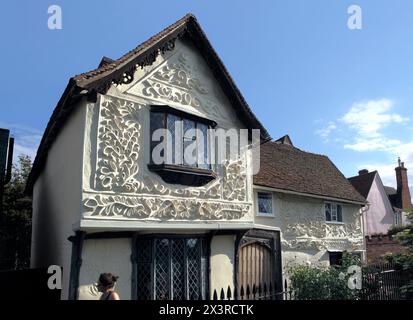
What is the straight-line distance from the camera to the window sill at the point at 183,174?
400 inches

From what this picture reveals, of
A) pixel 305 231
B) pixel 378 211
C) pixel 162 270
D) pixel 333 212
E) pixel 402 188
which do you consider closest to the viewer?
pixel 162 270

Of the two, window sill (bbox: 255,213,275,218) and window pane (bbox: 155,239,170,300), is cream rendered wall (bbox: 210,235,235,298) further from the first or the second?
window sill (bbox: 255,213,275,218)

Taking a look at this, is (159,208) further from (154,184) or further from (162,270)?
(162,270)

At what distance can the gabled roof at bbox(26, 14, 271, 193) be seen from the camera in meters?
9.42

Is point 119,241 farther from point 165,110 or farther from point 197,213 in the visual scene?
point 165,110

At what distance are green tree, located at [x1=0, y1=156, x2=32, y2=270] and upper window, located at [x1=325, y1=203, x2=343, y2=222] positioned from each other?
14834 mm

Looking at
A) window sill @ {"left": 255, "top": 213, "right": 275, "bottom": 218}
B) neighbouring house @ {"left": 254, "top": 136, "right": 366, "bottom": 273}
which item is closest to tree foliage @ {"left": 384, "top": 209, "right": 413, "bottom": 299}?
window sill @ {"left": 255, "top": 213, "right": 275, "bottom": 218}

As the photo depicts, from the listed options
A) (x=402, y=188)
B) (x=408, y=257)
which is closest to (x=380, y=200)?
(x=402, y=188)

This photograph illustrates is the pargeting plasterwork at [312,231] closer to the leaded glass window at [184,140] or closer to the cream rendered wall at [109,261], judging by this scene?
the leaded glass window at [184,140]

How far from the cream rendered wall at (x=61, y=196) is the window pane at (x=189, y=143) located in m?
2.88

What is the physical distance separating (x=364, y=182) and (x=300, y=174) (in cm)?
1993

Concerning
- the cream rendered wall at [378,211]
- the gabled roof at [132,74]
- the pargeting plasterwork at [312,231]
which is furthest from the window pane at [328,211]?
the cream rendered wall at [378,211]

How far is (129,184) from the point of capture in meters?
9.62

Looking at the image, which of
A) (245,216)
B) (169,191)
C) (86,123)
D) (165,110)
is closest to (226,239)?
(245,216)
